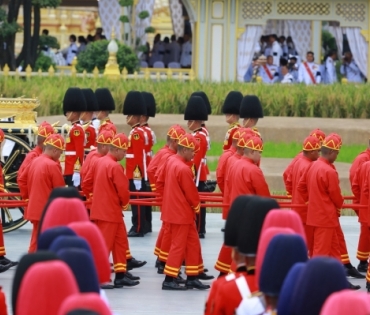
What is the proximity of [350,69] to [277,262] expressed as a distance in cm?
2360

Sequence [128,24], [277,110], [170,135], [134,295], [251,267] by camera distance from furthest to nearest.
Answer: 1. [128,24]
2. [277,110]
3. [170,135]
4. [134,295]
5. [251,267]

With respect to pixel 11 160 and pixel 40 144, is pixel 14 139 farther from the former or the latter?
pixel 40 144

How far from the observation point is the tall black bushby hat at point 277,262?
626 cm

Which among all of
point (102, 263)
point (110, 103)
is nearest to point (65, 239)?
point (102, 263)

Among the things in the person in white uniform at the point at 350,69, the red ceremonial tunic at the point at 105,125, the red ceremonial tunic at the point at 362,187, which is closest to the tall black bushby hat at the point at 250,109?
the red ceremonial tunic at the point at 105,125

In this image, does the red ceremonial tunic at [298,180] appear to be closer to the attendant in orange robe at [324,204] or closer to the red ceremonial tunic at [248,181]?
the attendant in orange robe at [324,204]

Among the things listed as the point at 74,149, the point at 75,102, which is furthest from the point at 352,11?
the point at 74,149

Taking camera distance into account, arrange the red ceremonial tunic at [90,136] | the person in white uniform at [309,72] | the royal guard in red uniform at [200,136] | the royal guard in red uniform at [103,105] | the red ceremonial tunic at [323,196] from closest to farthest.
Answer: the red ceremonial tunic at [323,196] → the royal guard in red uniform at [200,136] → the red ceremonial tunic at [90,136] → the royal guard in red uniform at [103,105] → the person in white uniform at [309,72]

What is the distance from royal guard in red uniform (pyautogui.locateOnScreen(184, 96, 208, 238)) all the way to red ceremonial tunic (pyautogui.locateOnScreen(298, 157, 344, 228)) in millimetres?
2820

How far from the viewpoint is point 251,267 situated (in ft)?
23.1

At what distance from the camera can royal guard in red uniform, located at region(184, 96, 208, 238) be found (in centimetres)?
1405

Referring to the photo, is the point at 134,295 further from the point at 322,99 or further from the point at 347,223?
the point at 322,99

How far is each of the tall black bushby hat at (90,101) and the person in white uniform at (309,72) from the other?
502 inches

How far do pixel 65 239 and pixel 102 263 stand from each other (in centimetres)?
41
